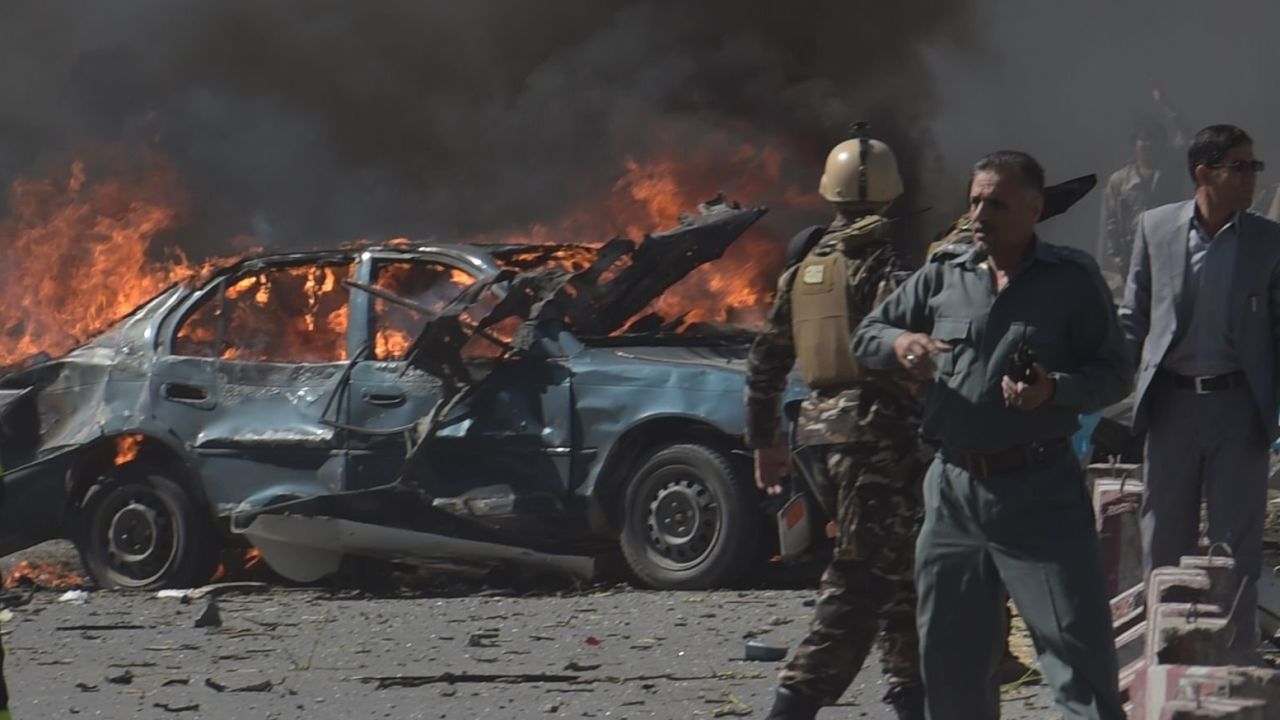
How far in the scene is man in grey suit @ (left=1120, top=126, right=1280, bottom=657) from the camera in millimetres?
6602

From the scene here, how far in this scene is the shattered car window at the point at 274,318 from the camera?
1095cm

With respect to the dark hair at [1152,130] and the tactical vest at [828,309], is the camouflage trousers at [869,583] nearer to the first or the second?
the tactical vest at [828,309]

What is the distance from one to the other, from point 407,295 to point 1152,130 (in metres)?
8.49

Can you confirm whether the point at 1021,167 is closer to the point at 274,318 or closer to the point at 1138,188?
the point at 274,318

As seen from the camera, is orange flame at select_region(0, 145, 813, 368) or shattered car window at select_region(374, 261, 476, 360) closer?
shattered car window at select_region(374, 261, 476, 360)

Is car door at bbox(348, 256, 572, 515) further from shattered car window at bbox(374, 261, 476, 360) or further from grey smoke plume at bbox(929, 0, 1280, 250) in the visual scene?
grey smoke plume at bbox(929, 0, 1280, 250)

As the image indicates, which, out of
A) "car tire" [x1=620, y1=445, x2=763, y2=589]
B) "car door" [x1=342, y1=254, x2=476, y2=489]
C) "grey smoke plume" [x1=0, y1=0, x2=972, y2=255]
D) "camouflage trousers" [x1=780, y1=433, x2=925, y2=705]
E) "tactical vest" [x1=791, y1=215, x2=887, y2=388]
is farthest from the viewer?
"grey smoke plume" [x1=0, y1=0, x2=972, y2=255]

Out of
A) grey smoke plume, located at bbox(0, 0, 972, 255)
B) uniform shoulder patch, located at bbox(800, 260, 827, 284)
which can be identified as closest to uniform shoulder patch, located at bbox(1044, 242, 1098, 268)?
uniform shoulder patch, located at bbox(800, 260, 827, 284)

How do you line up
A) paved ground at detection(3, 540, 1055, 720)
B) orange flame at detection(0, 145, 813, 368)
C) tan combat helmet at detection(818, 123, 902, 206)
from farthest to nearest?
orange flame at detection(0, 145, 813, 368)
paved ground at detection(3, 540, 1055, 720)
tan combat helmet at detection(818, 123, 902, 206)

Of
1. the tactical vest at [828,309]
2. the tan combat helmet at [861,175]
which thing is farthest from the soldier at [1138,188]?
the tactical vest at [828,309]

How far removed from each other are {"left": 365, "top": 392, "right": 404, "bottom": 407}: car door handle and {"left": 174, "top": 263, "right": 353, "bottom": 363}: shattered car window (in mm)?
385

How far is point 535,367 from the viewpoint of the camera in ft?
34.1

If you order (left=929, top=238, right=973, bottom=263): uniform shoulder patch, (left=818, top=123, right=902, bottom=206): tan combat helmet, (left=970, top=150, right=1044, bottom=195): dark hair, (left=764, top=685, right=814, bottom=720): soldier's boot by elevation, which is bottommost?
(left=764, top=685, right=814, bottom=720): soldier's boot

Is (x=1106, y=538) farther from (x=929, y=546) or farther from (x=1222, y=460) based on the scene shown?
(x=929, y=546)
